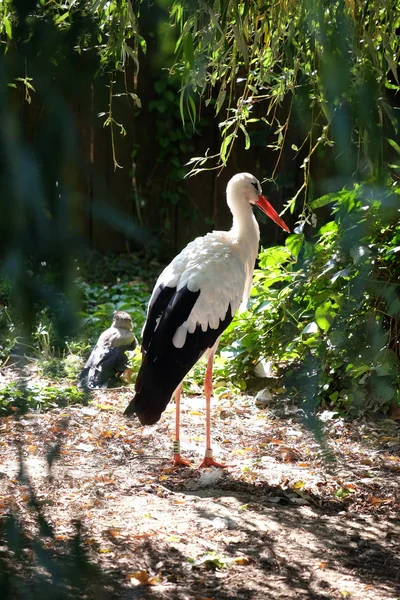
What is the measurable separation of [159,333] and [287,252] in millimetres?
1490

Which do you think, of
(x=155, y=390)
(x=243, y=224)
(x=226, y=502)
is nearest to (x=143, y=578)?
(x=226, y=502)

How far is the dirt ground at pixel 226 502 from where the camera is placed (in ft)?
8.88

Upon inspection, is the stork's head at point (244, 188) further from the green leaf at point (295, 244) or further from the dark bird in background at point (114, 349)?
the dark bird in background at point (114, 349)

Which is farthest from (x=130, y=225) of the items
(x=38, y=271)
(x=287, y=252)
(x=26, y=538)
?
(x=287, y=252)

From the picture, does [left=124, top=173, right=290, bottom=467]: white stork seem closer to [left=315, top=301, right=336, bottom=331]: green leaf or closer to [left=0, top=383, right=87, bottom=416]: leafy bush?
[left=315, top=301, right=336, bottom=331]: green leaf

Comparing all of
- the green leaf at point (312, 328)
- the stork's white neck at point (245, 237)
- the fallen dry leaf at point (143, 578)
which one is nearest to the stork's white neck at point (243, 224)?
the stork's white neck at point (245, 237)

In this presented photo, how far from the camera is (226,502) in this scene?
11.5 ft

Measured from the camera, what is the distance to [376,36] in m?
3.14

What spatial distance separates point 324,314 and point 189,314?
0.61 m

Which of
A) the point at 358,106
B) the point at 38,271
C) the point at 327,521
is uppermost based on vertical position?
the point at 358,106

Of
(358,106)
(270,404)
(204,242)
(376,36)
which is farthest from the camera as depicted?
(270,404)

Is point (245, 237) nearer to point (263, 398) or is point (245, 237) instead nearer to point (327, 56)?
point (263, 398)

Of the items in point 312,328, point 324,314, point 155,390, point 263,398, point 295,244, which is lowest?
point 263,398

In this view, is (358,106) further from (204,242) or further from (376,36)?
(204,242)
